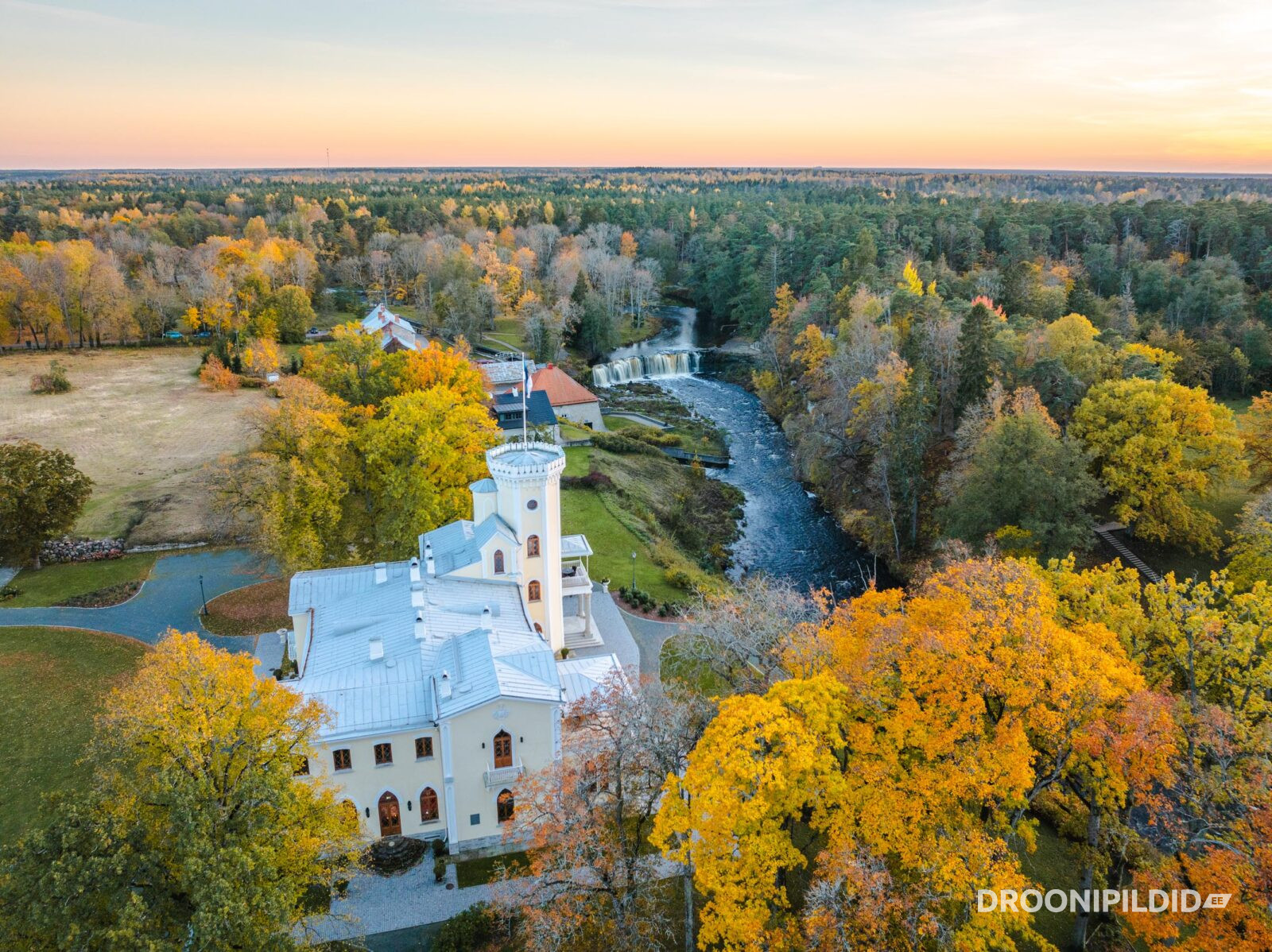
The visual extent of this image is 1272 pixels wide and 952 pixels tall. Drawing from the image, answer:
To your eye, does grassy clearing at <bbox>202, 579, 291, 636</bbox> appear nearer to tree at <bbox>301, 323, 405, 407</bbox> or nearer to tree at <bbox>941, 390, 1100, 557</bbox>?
tree at <bbox>301, 323, 405, 407</bbox>

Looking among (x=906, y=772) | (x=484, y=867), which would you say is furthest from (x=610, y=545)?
(x=906, y=772)

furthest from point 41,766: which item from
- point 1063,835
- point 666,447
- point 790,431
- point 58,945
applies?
A: point 790,431

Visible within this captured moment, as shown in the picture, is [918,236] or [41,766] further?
[918,236]

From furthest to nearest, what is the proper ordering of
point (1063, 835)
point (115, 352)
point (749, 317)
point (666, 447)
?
1. point (749, 317)
2. point (115, 352)
3. point (666, 447)
4. point (1063, 835)

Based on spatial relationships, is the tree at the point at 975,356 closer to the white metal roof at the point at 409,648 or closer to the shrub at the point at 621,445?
the shrub at the point at 621,445

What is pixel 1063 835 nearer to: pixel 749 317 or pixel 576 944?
pixel 576 944

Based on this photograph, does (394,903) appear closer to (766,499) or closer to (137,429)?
(766,499)
